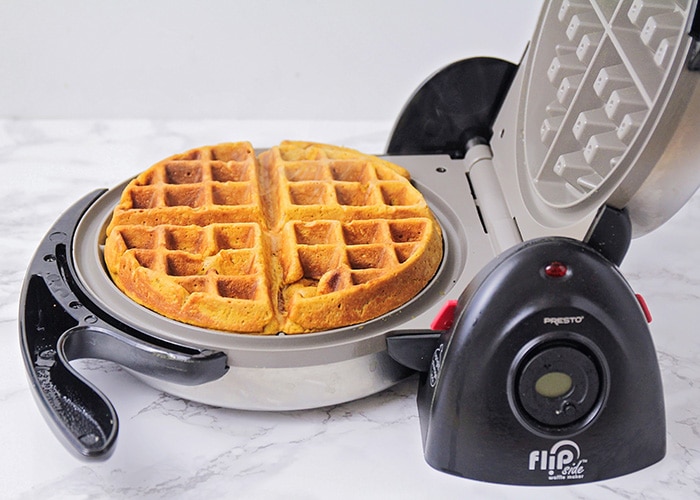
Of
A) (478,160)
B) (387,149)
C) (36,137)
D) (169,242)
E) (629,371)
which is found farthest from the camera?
(36,137)

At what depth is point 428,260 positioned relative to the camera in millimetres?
1298

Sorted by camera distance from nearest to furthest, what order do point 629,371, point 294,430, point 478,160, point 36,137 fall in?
1. point 629,371
2. point 294,430
3. point 478,160
4. point 36,137

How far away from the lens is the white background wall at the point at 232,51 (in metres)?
2.05

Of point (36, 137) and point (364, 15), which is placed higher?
point (364, 15)

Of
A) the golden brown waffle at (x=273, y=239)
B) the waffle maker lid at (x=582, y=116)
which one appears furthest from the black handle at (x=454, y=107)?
the golden brown waffle at (x=273, y=239)

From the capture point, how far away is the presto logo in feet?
3.59

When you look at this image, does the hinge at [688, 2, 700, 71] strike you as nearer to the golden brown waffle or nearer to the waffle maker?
the waffle maker

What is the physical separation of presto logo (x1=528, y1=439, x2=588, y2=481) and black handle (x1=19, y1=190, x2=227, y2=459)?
14.2 inches

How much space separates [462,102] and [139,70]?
2.68 ft

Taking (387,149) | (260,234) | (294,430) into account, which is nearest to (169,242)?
(260,234)

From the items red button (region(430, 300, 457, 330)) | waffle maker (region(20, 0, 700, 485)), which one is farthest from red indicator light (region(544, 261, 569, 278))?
red button (region(430, 300, 457, 330))

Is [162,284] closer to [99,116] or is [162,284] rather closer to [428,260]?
[428,260]

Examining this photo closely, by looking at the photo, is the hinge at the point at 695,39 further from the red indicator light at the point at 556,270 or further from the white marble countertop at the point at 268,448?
the white marble countertop at the point at 268,448

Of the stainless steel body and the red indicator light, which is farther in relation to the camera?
the stainless steel body
